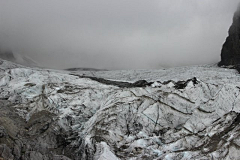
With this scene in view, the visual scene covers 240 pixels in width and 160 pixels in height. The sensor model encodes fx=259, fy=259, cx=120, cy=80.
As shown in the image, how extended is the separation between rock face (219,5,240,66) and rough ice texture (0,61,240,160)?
13.4 m

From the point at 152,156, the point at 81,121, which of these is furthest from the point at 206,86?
the point at 81,121

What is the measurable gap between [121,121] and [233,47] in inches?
1064

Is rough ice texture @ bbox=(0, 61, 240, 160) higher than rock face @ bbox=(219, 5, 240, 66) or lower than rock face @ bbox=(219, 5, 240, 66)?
lower

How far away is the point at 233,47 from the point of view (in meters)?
39.5

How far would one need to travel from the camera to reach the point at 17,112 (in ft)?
72.7

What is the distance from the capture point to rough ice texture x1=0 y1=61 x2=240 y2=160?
17219mm

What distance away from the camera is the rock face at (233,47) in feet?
126

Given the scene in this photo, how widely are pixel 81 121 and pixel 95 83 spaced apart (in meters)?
7.11

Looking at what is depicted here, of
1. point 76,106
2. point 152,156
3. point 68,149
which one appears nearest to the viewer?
point 152,156

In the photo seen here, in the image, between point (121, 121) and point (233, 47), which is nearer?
point (121, 121)

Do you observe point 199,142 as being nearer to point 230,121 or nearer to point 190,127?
point 190,127

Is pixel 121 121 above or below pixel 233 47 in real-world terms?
below

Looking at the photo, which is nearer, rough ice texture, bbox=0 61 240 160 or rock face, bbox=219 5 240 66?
rough ice texture, bbox=0 61 240 160

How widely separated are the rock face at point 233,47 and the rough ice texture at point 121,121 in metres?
13.4
